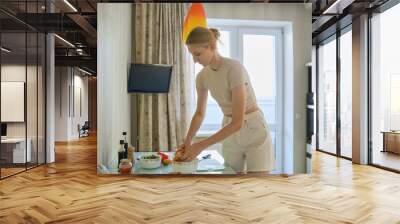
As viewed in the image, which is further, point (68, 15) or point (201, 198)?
point (68, 15)

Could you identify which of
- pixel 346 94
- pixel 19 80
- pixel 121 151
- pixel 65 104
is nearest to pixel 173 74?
pixel 121 151

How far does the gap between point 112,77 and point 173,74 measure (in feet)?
2.94

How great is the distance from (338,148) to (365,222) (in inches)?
210

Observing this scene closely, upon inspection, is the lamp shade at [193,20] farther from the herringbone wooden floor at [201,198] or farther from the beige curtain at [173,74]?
the herringbone wooden floor at [201,198]

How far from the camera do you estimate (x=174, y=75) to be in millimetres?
4844

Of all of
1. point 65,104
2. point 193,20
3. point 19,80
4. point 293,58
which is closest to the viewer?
point 193,20

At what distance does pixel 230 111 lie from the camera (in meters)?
4.48

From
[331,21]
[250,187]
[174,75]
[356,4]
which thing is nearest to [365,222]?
[250,187]

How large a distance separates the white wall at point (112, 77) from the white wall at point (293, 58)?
49.0 inches

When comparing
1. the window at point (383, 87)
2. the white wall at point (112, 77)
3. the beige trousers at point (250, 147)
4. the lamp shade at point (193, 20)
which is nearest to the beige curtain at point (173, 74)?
the lamp shade at point (193, 20)

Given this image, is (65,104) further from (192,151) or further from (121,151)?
(192,151)

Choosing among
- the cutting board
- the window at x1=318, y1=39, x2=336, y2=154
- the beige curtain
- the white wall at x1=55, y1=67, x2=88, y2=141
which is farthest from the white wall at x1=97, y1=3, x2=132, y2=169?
the white wall at x1=55, y1=67, x2=88, y2=141

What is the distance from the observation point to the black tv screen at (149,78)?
4848 mm

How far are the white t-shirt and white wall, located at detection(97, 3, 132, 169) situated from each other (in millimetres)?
1116
